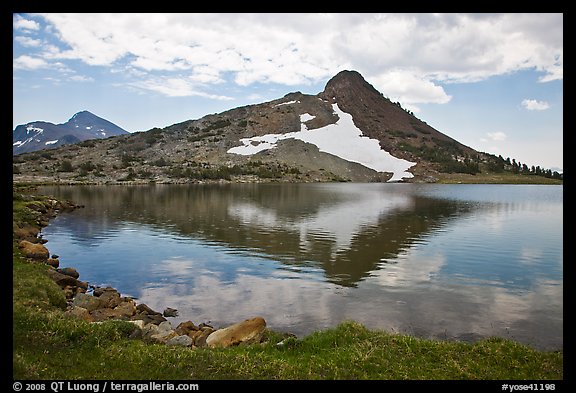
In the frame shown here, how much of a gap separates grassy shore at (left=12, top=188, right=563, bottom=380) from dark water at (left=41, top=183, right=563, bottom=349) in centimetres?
597

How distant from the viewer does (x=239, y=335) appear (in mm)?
17219

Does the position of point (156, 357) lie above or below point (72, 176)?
below

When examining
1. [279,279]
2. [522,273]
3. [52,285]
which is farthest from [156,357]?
[522,273]

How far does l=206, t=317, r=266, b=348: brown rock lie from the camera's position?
16812mm

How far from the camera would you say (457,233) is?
5231cm

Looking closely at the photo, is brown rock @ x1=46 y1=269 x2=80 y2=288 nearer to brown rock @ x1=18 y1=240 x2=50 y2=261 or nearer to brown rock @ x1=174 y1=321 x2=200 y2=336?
brown rock @ x1=18 y1=240 x2=50 y2=261

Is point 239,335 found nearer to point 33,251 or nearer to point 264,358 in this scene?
point 264,358

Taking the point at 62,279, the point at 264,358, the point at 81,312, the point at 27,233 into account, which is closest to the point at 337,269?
the point at 81,312

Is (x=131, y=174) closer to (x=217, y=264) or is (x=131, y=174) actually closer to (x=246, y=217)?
(x=246, y=217)

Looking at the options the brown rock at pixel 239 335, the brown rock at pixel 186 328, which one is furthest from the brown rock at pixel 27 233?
the brown rock at pixel 239 335

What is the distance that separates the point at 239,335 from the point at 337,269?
17466 mm

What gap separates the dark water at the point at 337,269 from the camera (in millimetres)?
22828

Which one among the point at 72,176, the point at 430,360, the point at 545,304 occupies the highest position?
the point at 72,176

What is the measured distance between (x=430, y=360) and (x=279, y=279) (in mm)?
18038
